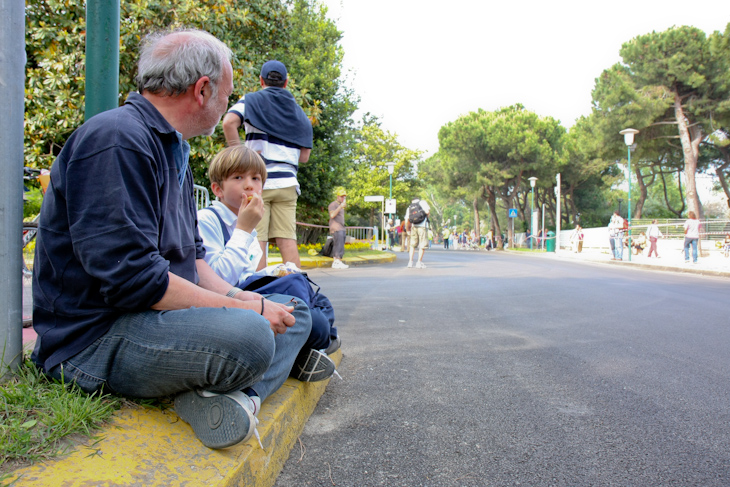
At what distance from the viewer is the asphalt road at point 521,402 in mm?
1790

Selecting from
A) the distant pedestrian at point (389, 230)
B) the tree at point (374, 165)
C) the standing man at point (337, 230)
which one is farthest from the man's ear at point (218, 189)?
the tree at point (374, 165)

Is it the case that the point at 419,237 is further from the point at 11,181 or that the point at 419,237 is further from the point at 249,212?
the point at 11,181

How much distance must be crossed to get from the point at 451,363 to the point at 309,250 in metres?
10.4

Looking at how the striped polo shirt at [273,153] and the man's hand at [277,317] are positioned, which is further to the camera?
the striped polo shirt at [273,153]

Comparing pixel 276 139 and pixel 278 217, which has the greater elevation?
pixel 276 139

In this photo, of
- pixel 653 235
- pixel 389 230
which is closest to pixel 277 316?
pixel 653 235

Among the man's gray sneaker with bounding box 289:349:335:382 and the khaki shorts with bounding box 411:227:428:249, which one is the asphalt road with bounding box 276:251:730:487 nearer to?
the man's gray sneaker with bounding box 289:349:335:382

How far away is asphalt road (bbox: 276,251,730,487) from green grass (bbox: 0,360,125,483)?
63cm

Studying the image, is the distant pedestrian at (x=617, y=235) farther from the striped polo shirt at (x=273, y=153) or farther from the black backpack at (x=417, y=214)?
the striped polo shirt at (x=273, y=153)

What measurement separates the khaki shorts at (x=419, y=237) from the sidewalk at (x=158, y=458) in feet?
34.0

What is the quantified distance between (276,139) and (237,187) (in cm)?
162

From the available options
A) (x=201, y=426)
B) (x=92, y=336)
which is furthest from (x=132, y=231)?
(x=201, y=426)

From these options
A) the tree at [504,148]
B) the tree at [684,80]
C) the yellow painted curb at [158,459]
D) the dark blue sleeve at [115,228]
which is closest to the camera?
the yellow painted curb at [158,459]

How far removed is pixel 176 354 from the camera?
57.6 inches
